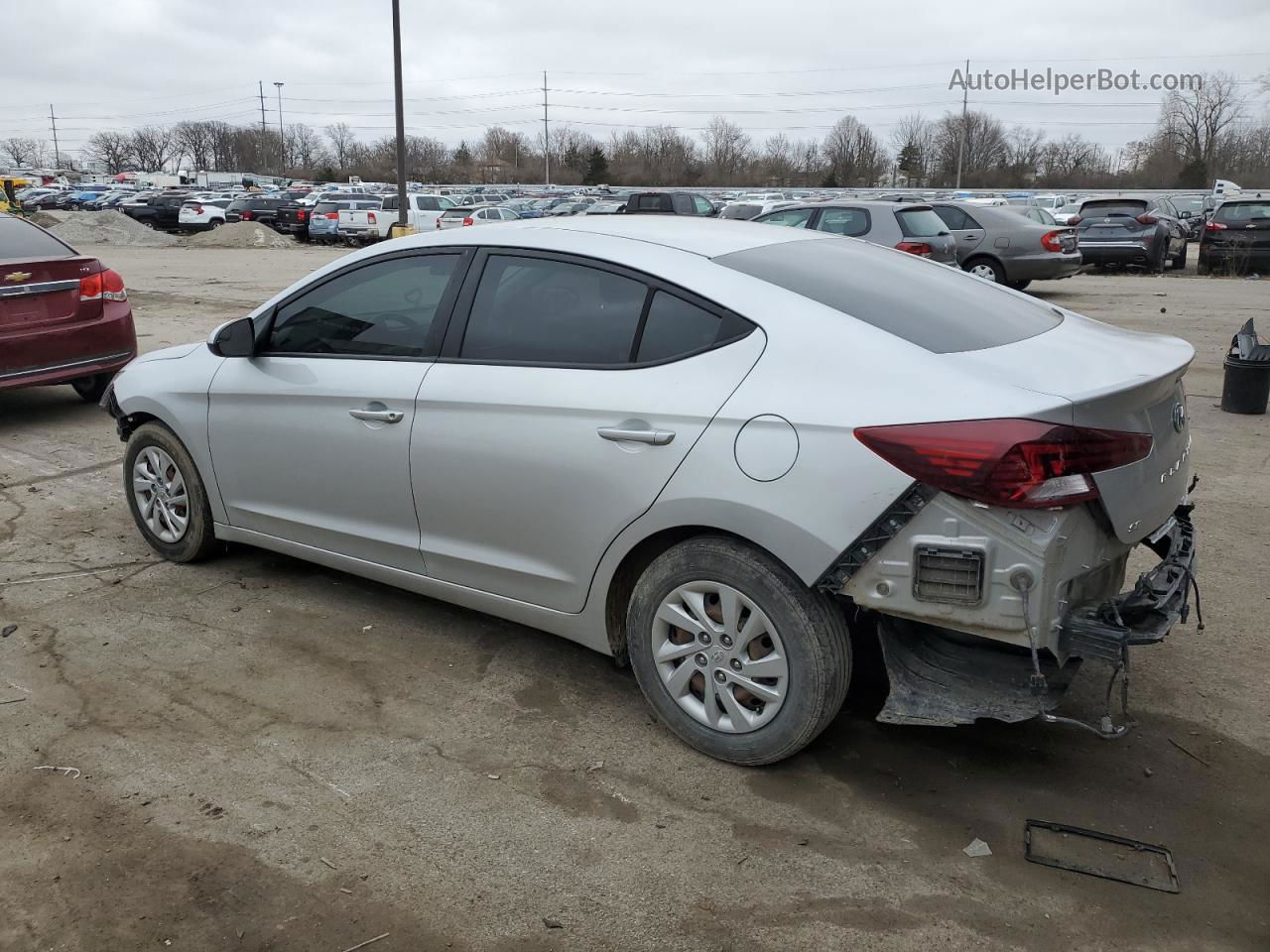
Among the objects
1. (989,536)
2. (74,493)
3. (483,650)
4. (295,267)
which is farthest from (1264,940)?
(295,267)

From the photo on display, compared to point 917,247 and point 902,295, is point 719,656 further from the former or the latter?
point 917,247

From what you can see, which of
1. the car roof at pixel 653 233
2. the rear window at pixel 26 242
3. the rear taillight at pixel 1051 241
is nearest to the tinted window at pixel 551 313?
the car roof at pixel 653 233

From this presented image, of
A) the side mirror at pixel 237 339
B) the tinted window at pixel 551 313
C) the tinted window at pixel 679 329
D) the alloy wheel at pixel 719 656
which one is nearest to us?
the alloy wheel at pixel 719 656

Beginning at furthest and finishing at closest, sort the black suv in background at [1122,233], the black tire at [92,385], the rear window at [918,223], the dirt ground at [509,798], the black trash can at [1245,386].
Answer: the black suv in background at [1122,233], the rear window at [918,223], the black tire at [92,385], the black trash can at [1245,386], the dirt ground at [509,798]

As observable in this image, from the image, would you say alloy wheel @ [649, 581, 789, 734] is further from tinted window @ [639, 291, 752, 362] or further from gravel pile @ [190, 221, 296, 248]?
gravel pile @ [190, 221, 296, 248]

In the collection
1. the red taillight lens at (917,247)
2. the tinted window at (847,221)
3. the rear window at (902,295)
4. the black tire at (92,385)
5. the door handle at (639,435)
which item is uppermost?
the tinted window at (847,221)

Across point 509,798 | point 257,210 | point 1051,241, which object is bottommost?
point 509,798

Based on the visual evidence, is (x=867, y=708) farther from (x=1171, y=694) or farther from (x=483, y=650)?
(x=483, y=650)

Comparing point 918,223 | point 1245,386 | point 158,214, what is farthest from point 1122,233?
point 158,214

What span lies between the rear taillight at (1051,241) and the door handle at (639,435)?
14.9 meters

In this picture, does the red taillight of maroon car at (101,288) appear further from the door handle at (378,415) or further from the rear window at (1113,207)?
the rear window at (1113,207)

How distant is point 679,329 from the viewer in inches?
135

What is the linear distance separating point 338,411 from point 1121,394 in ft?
9.26

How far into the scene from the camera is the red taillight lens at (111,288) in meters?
8.48
